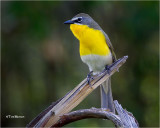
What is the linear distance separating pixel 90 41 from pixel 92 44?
0.15 feet

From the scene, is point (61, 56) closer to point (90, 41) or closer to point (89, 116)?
point (90, 41)

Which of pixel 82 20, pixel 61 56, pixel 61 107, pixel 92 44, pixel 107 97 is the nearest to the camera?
pixel 61 107

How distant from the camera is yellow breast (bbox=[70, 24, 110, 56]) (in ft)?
12.9

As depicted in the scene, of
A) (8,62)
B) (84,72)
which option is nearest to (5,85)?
(8,62)

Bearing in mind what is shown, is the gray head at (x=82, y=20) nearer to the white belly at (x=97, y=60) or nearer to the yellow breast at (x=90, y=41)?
the yellow breast at (x=90, y=41)

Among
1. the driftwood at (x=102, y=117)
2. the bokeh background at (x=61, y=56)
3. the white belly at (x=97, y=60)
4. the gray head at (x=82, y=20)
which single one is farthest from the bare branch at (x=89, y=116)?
the bokeh background at (x=61, y=56)

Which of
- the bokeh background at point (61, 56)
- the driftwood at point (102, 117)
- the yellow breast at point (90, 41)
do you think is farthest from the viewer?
the bokeh background at point (61, 56)

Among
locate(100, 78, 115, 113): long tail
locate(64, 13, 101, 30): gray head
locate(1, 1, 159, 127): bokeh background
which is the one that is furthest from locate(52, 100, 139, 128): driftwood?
locate(1, 1, 159, 127): bokeh background

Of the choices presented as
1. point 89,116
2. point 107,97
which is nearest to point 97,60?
point 107,97

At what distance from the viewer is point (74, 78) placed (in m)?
5.61

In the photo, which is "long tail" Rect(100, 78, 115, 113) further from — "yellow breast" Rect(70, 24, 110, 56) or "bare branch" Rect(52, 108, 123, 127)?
"bare branch" Rect(52, 108, 123, 127)

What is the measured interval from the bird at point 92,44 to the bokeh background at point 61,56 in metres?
1.20

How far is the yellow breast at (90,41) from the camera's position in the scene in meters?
3.93

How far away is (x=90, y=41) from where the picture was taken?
12.9 ft
